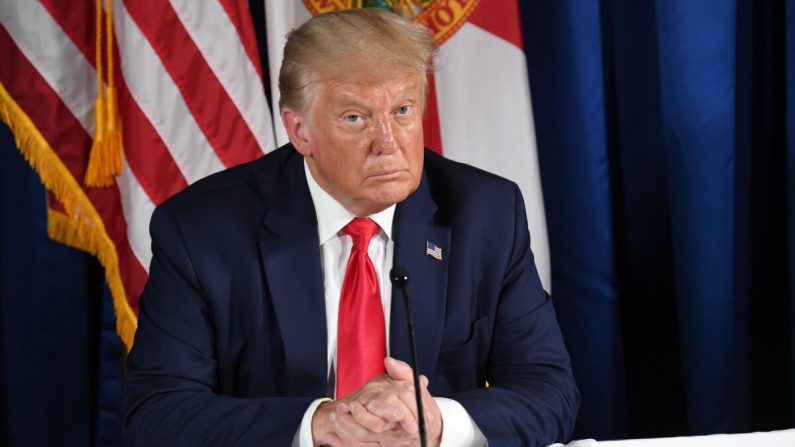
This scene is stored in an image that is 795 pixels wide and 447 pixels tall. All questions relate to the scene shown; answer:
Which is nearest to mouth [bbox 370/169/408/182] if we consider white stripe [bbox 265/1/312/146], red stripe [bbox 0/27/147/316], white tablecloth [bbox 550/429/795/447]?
white tablecloth [bbox 550/429/795/447]

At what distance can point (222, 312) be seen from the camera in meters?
1.90

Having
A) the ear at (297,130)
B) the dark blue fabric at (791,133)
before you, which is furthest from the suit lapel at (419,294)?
the dark blue fabric at (791,133)

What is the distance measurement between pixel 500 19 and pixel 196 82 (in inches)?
33.3

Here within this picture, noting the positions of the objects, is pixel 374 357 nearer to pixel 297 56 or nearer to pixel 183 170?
pixel 297 56

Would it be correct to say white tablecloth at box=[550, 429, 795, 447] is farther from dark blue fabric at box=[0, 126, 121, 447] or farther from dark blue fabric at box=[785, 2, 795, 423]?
dark blue fabric at box=[0, 126, 121, 447]

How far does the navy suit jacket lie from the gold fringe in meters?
0.89

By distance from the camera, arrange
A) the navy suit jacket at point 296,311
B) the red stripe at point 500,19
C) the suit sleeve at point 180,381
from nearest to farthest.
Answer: the suit sleeve at point 180,381 < the navy suit jacket at point 296,311 < the red stripe at point 500,19

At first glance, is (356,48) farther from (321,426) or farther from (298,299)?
(321,426)

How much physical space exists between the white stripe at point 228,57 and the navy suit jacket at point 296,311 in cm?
77

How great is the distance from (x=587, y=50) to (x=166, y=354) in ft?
5.47

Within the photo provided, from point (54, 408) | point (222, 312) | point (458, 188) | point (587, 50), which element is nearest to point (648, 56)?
point (587, 50)

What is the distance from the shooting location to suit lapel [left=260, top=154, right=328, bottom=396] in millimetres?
1896

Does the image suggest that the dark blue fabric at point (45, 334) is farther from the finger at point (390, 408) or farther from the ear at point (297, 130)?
the finger at point (390, 408)

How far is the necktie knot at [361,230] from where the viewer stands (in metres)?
1.95
